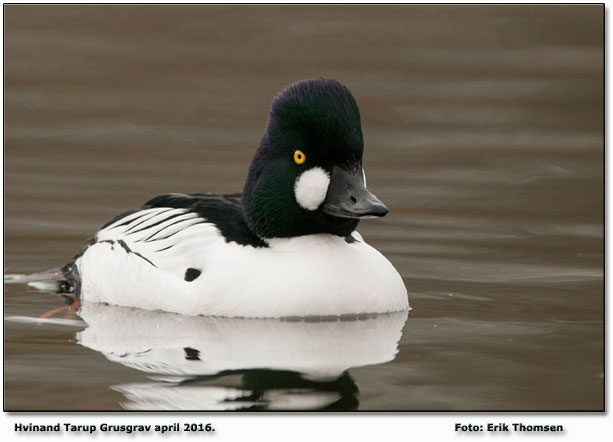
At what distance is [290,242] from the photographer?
9562mm

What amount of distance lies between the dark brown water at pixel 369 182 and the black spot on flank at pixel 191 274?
1.08 ft

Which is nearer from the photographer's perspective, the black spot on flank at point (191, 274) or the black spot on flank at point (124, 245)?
the black spot on flank at point (191, 274)

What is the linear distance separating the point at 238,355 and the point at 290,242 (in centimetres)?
122

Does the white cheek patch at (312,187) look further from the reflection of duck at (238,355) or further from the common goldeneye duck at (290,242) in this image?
the reflection of duck at (238,355)

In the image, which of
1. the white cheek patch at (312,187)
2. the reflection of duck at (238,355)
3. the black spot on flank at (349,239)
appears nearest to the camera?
the reflection of duck at (238,355)

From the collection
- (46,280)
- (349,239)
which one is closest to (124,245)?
(46,280)

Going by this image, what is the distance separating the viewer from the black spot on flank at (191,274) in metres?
9.57

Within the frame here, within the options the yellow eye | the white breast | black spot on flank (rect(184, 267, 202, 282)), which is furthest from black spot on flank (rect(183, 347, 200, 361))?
the yellow eye

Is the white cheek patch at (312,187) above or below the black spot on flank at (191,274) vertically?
above

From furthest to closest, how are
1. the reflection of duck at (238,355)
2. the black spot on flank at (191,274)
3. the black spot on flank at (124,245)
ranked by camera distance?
the black spot on flank at (124,245) < the black spot on flank at (191,274) < the reflection of duck at (238,355)

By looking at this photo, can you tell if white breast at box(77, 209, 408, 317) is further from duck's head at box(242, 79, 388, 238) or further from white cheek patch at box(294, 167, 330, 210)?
white cheek patch at box(294, 167, 330, 210)

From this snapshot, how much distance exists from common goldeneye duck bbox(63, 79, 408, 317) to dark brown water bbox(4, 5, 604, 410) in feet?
0.63

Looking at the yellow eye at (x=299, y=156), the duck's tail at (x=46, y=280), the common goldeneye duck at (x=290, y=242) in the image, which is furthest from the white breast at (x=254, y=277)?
the duck's tail at (x=46, y=280)

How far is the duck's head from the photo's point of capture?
9.02 meters
